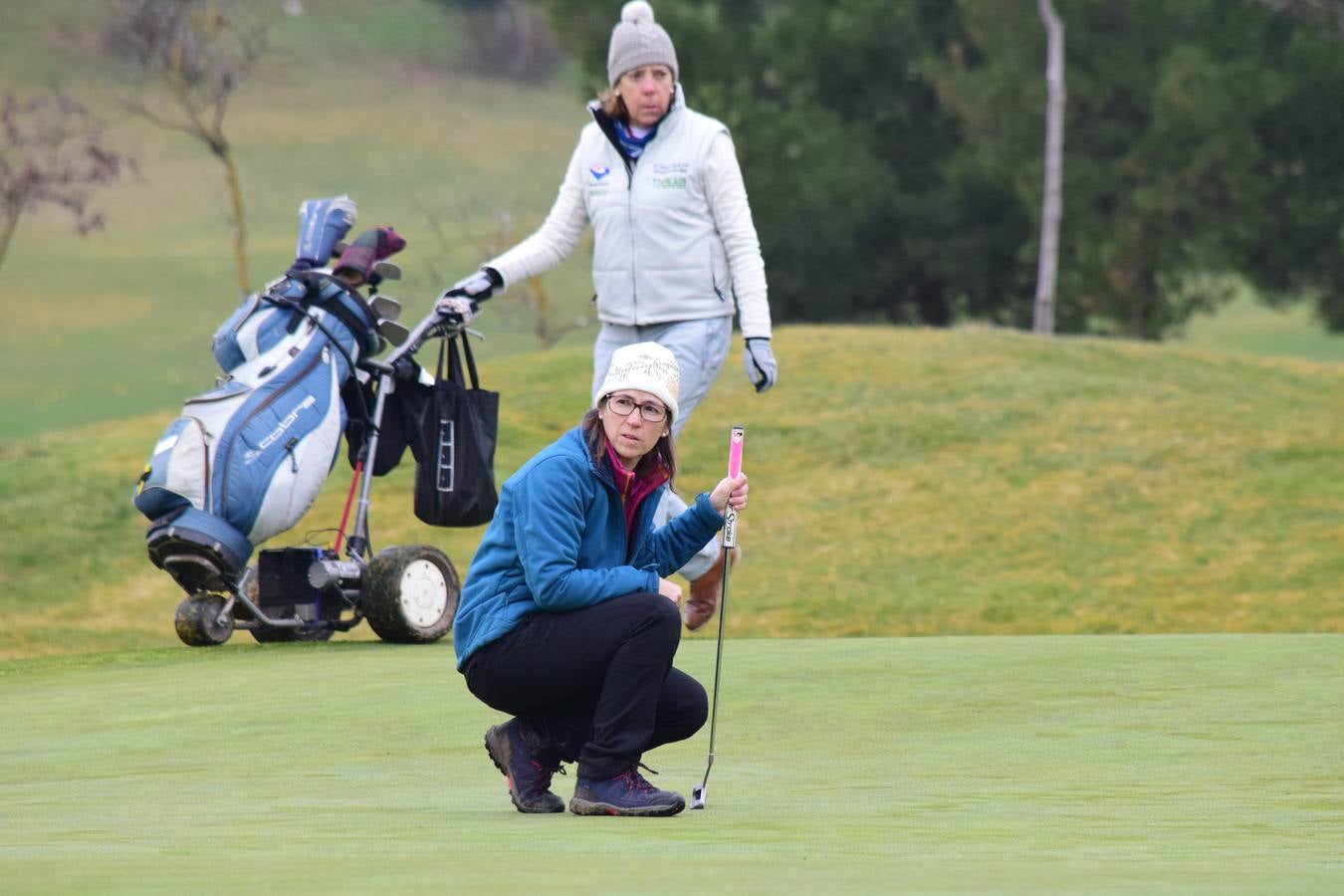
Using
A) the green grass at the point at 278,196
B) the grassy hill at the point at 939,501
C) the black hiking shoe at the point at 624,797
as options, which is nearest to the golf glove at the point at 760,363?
the black hiking shoe at the point at 624,797

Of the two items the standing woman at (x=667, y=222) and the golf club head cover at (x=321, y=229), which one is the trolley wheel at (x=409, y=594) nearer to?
the golf club head cover at (x=321, y=229)

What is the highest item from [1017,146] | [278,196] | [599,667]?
[1017,146]

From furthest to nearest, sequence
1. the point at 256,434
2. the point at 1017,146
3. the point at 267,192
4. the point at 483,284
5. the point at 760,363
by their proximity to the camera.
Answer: the point at 267,192
the point at 1017,146
the point at 256,434
the point at 483,284
the point at 760,363

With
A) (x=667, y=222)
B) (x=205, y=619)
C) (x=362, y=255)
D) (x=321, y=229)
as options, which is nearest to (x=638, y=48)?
(x=667, y=222)

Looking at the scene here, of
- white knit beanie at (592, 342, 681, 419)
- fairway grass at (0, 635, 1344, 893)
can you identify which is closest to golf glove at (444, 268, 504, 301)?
fairway grass at (0, 635, 1344, 893)

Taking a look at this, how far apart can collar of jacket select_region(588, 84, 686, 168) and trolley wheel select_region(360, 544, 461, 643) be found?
6.67 feet

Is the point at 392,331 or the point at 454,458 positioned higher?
the point at 392,331

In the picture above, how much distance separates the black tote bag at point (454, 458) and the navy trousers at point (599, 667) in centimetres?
432

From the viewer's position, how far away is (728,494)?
517 cm

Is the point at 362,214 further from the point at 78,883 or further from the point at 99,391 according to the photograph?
the point at 78,883

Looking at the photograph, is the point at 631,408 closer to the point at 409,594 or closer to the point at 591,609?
the point at 591,609

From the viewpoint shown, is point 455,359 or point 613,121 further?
point 455,359

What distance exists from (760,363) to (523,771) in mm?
3157

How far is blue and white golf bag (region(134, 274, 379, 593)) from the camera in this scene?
28.9 feet
